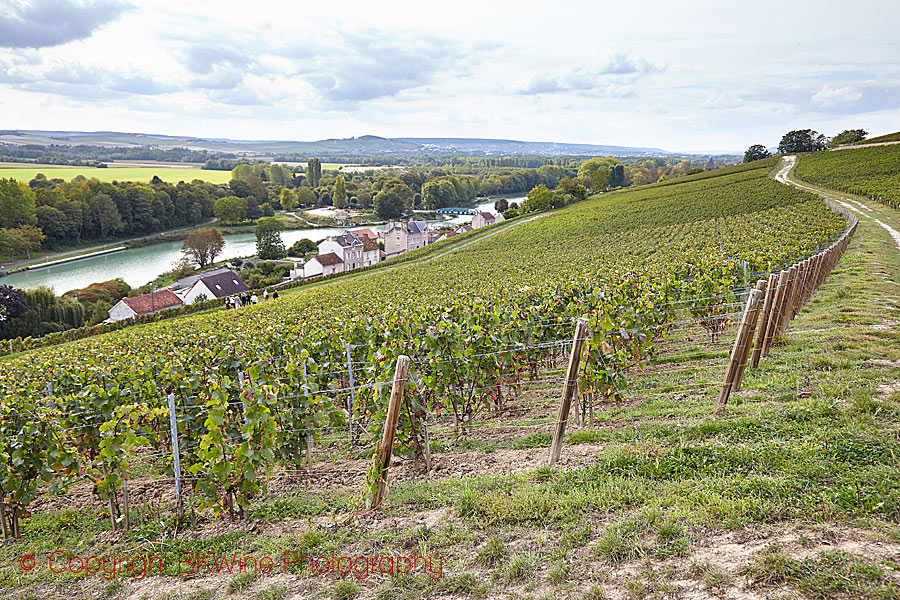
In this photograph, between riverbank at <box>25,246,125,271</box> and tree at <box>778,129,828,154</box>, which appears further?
tree at <box>778,129,828,154</box>

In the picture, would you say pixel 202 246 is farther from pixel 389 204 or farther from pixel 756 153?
pixel 756 153

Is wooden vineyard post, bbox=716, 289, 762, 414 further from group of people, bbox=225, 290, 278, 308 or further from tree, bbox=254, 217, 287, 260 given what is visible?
tree, bbox=254, 217, 287, 260

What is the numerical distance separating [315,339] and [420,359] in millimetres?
4525

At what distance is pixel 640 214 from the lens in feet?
197

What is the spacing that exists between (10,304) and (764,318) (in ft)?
203

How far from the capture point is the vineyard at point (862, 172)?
151ft

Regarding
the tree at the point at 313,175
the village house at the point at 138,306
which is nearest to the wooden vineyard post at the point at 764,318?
the village house at the point at 138,306

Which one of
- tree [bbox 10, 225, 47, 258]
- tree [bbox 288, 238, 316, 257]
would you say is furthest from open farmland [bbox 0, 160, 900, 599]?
tree [bbox 10, 225, 47, 258]

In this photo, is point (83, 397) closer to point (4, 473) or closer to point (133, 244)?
point (4, 473)

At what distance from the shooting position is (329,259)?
76062 mm

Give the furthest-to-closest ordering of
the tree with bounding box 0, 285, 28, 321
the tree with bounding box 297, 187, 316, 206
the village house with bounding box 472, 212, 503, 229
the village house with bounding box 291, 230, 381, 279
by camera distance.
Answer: the tree with bounding box 297, 187, 316, 206 → the village house with bounding box 472, 212, 503, 229 → the village house with bounding box 291, 230, 381, 279 → the tree with bounding box 0, 285, 28, 321

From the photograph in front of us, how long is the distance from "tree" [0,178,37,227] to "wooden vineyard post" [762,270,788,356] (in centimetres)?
11249

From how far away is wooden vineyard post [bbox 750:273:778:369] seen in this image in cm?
773

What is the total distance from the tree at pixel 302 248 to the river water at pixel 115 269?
1047 cm
